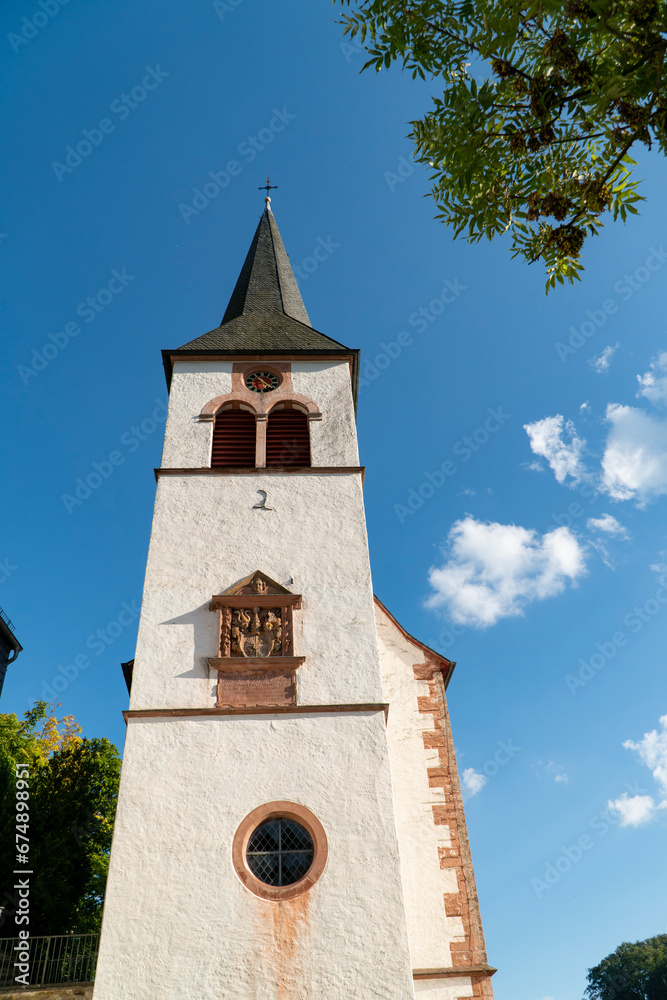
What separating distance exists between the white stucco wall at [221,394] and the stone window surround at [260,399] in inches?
4.1

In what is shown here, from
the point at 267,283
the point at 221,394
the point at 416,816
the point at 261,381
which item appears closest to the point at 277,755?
the point at 416,816

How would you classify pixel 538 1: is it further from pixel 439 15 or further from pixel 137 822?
pixel 137 822

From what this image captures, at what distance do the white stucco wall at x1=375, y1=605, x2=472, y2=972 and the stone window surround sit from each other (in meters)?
4.32

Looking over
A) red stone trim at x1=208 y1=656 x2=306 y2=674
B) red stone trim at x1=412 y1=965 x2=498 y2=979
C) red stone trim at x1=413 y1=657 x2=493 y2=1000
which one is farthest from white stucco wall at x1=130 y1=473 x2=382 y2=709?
red stone trim at x1=412 y1=965 x2=498 y2=979

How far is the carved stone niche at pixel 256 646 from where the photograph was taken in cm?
1012

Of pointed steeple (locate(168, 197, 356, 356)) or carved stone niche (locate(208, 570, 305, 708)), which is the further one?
pointed steeple (locate(168, 197, 356, 356))

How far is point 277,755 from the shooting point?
9617 millimetres

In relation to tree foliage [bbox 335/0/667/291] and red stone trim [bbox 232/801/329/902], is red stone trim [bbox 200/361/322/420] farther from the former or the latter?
tree foliage [bbox 335/0/667/291]

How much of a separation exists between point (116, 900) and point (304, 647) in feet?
12.9

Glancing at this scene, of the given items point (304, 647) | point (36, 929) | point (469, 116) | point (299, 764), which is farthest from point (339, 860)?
point (36, 929)

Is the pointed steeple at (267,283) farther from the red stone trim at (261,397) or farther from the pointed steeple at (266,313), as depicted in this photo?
the red stone trim at (261,397)

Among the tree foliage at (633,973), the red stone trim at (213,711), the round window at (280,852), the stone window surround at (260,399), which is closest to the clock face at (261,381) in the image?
the stone window surround at (260,399)

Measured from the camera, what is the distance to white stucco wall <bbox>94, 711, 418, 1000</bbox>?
317 inches

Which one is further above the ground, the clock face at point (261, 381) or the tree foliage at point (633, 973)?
the clock face at point (261, 381)
